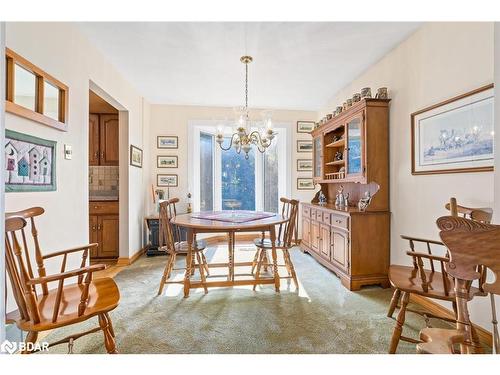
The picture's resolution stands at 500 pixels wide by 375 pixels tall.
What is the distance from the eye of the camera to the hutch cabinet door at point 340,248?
2.75 m

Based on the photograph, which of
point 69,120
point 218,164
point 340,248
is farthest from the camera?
point 218,164

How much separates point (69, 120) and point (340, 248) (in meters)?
3.05

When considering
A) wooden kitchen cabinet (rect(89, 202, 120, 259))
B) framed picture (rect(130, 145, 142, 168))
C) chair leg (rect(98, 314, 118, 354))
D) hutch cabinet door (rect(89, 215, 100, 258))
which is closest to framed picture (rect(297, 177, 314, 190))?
framed picture (rect(130, 145, 142, 168))

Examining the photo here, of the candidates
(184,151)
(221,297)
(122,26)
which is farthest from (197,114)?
(221,297)

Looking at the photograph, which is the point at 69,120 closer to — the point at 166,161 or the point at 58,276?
the point at 58,276

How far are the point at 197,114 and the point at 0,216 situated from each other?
13.8ft

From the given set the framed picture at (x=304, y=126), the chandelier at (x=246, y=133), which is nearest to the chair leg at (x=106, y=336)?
the chandelier at (x=246, y=133)

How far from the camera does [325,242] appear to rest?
3291 mm

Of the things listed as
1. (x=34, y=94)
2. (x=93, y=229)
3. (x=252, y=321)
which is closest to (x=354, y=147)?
(x=252, y=321)

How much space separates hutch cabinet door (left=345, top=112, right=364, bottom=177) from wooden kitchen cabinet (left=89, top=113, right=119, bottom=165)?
137 inches

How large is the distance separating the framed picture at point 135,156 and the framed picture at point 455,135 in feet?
11.7

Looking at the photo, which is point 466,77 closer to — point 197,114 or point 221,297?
point 221,297

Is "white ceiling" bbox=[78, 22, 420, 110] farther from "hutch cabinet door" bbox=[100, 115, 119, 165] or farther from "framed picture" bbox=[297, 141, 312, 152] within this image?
"framed picture" bbox=[297, 141, 312, 152]
